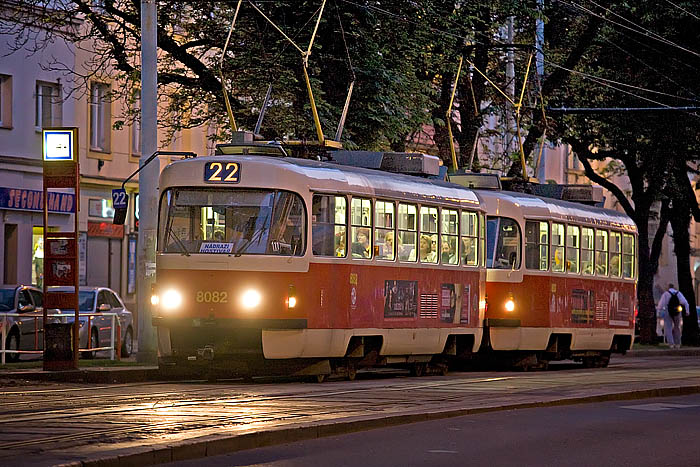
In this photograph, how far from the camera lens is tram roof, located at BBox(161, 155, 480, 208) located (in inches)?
834

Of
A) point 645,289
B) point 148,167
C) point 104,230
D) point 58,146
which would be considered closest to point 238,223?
point 58,146

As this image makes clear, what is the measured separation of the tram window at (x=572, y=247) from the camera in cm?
2973

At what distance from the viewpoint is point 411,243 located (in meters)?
24.0

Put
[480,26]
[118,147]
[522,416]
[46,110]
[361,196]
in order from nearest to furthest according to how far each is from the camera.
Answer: [522,416], [361,196], [480,26], [46,110], [118,147]

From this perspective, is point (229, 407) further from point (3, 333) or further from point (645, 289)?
point (645, 289)

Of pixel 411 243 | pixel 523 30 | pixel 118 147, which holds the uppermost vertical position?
pixel 523 30

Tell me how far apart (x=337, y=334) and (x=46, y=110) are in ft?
67.5

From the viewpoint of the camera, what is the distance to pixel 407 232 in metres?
23.9

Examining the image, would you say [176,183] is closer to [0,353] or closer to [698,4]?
[0,353]

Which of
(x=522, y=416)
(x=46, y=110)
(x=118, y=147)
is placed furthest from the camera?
(x=118, y=147)

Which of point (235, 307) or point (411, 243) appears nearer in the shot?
point (235, 307)

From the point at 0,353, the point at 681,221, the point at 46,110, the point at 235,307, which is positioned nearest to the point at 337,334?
the point at 235,307

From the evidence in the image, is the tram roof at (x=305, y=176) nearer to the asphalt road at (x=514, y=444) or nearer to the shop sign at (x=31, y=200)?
the asphalt road at (x=514, y=444)

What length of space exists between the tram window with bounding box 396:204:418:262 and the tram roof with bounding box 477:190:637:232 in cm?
325
